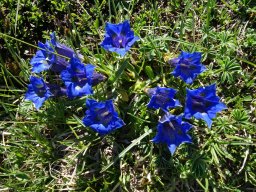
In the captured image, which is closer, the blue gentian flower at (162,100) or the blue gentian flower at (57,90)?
the blue gentian flower at (162,100)

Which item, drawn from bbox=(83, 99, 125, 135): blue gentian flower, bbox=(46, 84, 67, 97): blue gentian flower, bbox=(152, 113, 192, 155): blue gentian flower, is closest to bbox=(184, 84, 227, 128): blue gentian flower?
bbox=(152, 113, 192, 155): blue gentian flower

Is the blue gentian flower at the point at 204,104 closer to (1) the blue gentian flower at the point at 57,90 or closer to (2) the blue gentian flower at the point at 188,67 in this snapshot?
(2) the blue gentian flower at the point at 188,67

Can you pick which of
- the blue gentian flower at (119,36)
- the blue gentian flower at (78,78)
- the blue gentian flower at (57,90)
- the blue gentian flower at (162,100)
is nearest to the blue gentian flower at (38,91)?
the blue gentian flower at (57,90)

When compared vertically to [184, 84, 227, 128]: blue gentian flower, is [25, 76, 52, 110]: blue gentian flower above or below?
below

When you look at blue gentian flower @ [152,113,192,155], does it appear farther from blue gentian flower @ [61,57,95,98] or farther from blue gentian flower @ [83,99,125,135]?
blue gentian flower @ [61,57,95,98]

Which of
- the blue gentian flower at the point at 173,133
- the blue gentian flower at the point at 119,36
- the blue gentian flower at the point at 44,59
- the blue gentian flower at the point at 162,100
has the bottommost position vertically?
the blue gentian flower at the point at 173,133

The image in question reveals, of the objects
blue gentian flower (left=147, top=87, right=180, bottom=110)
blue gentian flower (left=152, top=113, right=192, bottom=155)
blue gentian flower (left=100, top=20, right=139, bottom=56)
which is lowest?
blue gentian flower (left=152, top=113, right=192, bottom=155)

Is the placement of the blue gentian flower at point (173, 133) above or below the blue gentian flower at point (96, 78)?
below

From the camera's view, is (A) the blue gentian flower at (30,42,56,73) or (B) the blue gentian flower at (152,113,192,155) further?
(A) the blue gentian flower at (30,42,56,73)
